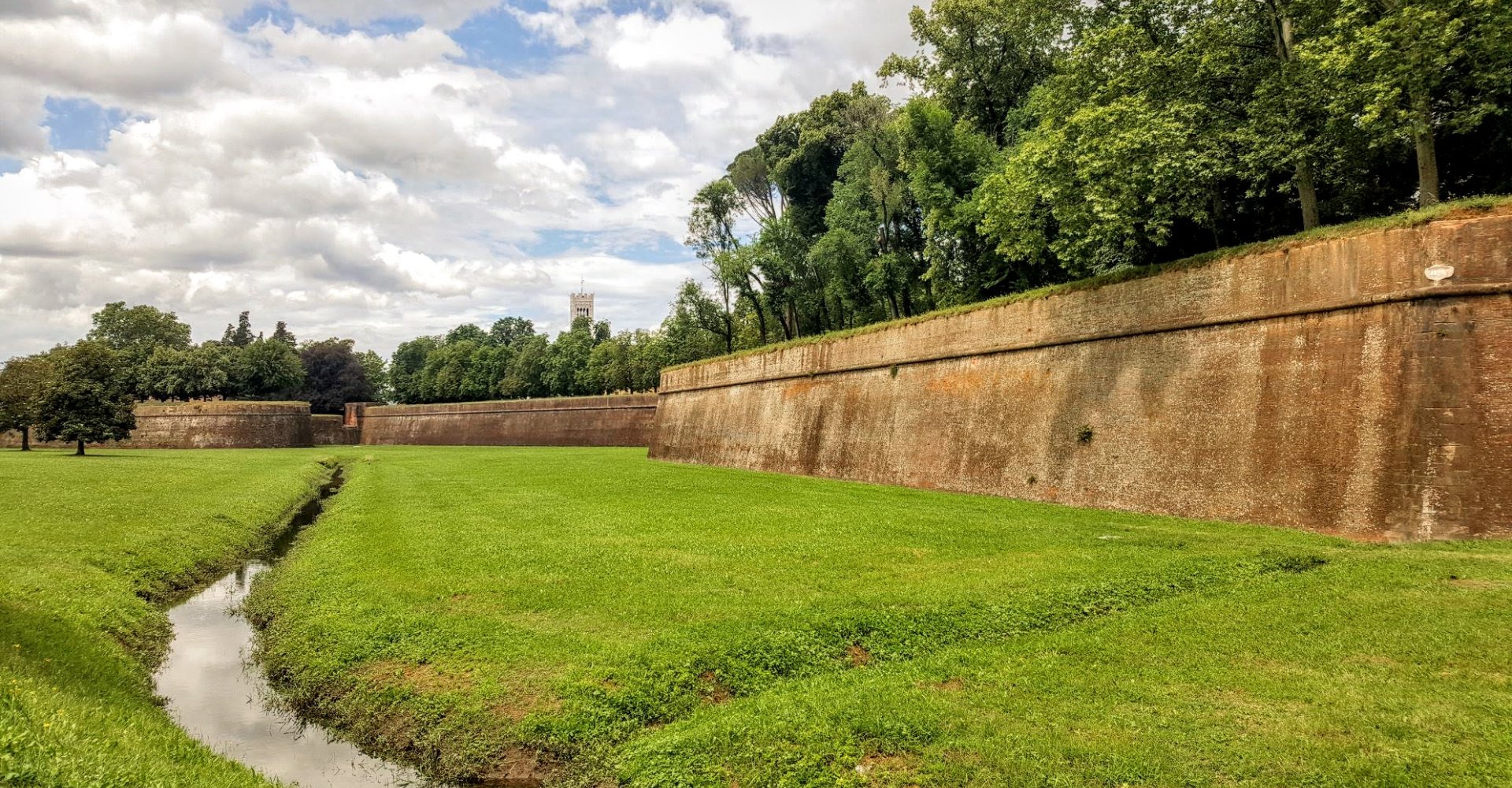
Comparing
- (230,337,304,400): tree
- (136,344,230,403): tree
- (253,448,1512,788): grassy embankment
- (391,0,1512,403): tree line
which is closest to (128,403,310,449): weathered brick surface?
(136,344,230,403): tree

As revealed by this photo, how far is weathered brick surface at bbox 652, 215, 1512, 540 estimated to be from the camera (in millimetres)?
9953

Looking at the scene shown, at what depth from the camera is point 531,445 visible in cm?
4988

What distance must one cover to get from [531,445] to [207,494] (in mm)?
31560

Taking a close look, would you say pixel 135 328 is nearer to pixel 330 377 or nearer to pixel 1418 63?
pixel 330 377

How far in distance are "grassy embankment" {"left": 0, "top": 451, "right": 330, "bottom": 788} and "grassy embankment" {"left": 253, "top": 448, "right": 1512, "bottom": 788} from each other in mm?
1327

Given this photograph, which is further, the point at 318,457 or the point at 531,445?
the point at 531,445

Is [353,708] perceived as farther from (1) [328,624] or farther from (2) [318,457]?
(2) [318,457]

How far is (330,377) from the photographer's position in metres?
80.5

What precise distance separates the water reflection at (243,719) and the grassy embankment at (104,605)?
286 mm

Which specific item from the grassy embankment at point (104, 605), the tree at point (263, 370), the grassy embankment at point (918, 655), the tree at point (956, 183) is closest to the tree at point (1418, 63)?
the grassy embankment at point (918, 655)

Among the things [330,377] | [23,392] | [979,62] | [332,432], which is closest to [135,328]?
[330,377]

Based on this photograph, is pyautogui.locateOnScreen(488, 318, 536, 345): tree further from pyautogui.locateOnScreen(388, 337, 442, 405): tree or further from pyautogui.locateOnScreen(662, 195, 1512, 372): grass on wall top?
pyautogui.locateOnScreen(662, 195, 1512, 372): grass on wall top

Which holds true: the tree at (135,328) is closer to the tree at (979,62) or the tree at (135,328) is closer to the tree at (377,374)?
the tree at (377,374)

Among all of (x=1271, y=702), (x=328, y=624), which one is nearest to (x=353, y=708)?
(x=328, y=624)
